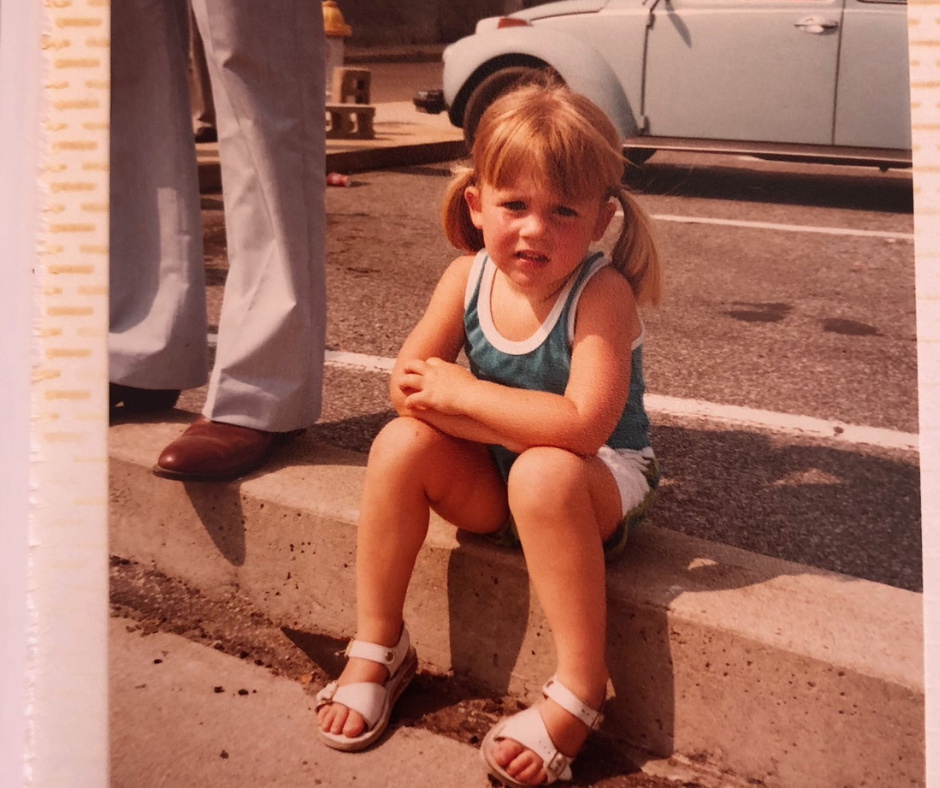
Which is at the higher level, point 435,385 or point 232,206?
point 232,206

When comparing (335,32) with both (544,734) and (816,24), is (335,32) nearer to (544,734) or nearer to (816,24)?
(816,24)

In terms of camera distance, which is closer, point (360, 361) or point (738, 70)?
point (360, 361)

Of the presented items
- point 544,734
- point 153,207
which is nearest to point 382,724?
point 544,734

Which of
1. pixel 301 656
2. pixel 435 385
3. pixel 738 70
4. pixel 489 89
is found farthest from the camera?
pixel 489 89

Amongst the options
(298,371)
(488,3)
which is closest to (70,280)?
(298,371)

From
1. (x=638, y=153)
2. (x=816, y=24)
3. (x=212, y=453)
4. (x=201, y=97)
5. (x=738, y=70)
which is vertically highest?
(x=816, y=24)

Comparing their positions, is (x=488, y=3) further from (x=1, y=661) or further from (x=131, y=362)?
(x=1, y=661)

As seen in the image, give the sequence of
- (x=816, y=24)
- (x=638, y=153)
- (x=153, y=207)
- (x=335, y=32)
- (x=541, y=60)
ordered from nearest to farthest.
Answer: (x=153, y=207) → (x=816, y=24) → (x=541, y=60) → (x=638, y=153) → (x=335, y=32)
